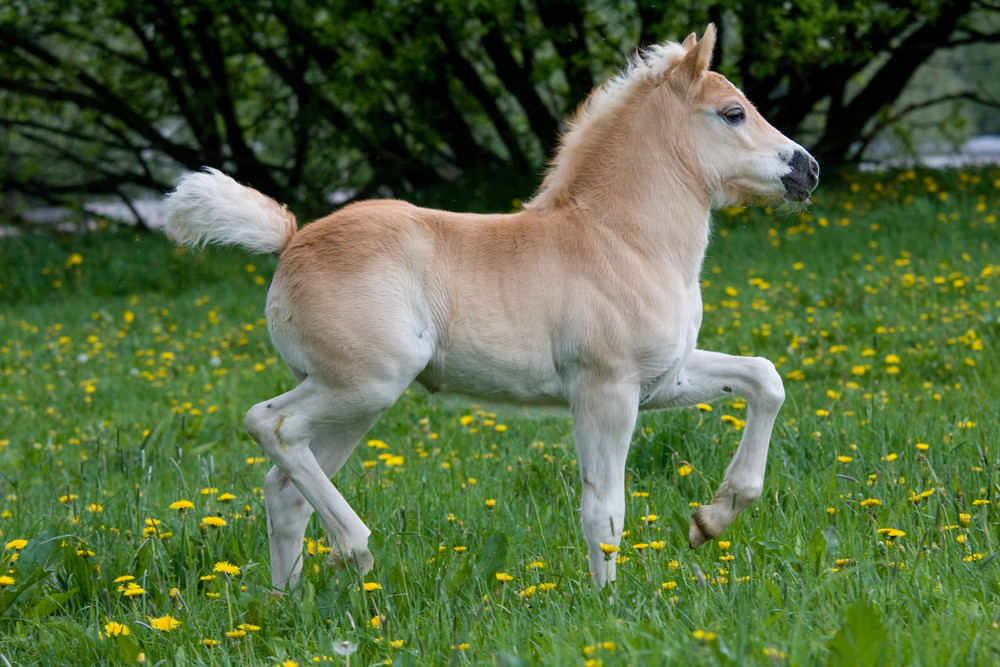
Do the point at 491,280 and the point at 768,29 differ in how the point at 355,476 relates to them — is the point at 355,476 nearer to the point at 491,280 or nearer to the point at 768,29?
the point at 491,280

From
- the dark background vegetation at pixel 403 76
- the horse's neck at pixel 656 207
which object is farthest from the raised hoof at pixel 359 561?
the dark background vegetation at pixel 403 76

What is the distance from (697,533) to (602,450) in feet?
1.40

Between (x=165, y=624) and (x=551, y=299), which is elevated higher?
(x=551, y=299)

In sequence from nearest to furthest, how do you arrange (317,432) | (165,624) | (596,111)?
(165,624), (317,432), (596,111)

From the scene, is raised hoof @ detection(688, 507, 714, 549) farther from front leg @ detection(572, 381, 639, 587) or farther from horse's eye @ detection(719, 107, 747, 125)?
horse's eye @ detection(719, 107, 747, 125)

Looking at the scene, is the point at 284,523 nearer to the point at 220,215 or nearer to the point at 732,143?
the point at 220,215

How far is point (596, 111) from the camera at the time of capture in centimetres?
394

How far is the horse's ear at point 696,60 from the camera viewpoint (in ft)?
12.2

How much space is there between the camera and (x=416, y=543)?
151 inches

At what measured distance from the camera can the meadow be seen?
109 inches

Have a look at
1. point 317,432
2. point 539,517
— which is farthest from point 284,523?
point 539,517

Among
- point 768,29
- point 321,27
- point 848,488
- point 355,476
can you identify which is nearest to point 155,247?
point 321,27

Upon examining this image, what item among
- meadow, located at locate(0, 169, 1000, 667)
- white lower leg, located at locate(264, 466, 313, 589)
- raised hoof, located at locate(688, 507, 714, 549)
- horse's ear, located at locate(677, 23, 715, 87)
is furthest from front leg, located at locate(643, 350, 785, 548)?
white lower leg, located at locate(264, 466, 313, 589)

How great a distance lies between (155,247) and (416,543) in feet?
32.5
